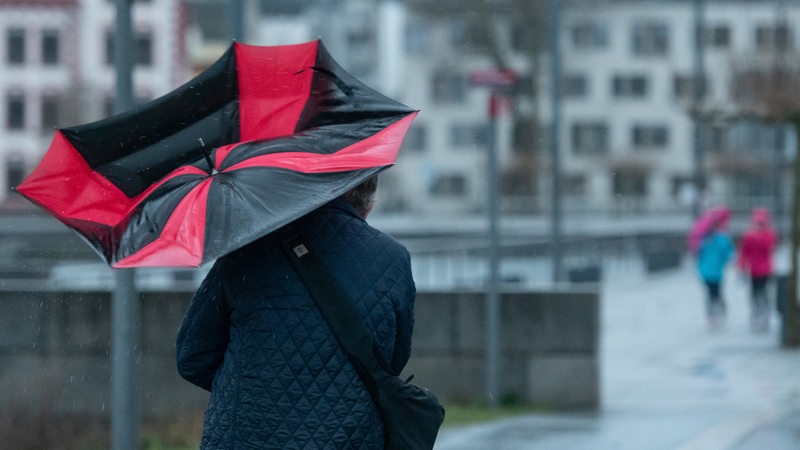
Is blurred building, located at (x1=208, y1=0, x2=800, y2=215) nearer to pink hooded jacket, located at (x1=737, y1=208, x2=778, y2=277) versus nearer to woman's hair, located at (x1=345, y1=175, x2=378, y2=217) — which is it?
pink hooded jacket, located at (x1=737, y1=208, x2=778, y2=277)

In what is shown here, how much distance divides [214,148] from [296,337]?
0.74 meters

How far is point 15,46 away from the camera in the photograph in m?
56.8

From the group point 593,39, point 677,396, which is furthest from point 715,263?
point 593,39

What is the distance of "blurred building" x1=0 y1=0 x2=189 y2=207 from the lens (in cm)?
4972

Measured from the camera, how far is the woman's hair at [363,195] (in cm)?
387

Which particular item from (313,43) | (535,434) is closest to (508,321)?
(535,434)

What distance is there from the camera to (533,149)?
6519cm

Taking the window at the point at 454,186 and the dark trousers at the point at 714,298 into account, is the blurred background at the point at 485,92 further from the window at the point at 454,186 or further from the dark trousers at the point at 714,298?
the dark trousers at the point at 714,298

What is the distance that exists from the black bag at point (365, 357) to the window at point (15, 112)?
53.6 metres

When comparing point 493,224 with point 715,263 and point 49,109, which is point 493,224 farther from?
point 49,109

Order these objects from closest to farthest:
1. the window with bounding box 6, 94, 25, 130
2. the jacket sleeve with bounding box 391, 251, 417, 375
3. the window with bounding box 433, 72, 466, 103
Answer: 1. the jacket sleeve with bounding box 391, 251, 417, 375
2. the window with bounding box 6, 94, 25, 130
3. the window with bounding box 433, 72, 466, 103

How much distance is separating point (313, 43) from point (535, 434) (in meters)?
6.40

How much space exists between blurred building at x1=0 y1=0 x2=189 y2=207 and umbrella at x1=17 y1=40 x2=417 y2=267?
4423 cm

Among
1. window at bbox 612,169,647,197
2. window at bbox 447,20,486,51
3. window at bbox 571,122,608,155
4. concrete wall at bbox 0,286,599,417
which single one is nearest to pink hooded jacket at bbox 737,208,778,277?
concrete wall at bbox 0,286,599,417
